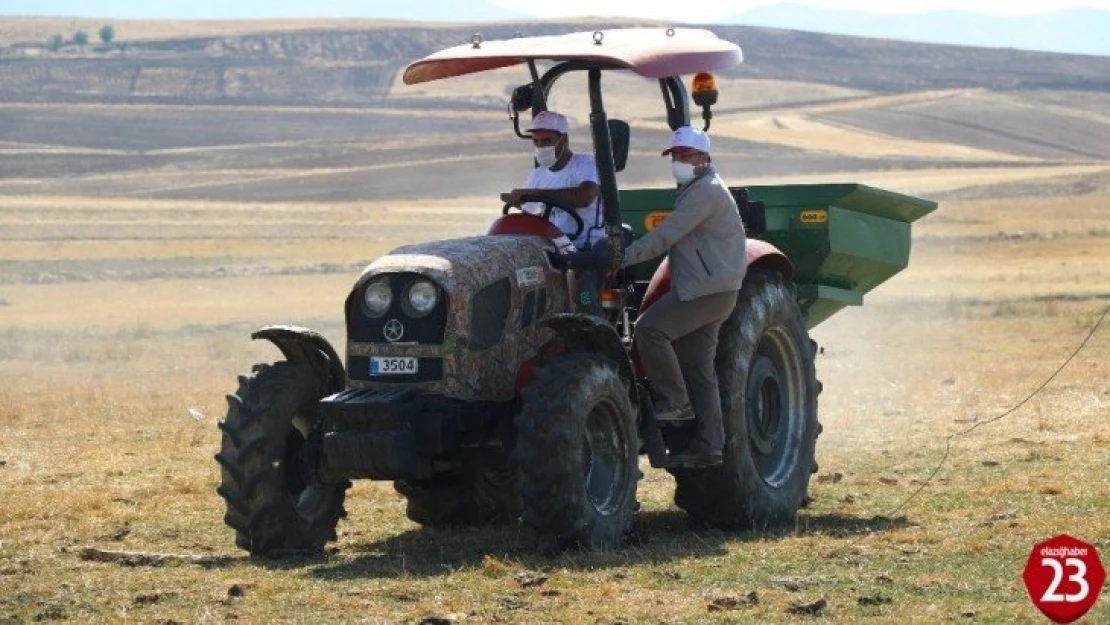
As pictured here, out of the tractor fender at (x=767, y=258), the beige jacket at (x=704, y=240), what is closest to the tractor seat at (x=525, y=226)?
the beige jacket at (x=704, y=240)

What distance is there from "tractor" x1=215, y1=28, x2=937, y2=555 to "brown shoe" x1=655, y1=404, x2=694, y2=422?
0.25ft

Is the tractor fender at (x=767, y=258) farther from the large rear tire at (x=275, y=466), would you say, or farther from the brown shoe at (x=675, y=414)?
the large rear tire at (x=275, y=466)

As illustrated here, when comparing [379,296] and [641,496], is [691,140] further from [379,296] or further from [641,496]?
[641,496]

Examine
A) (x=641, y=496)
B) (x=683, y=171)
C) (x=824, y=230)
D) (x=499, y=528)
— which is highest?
(x=683, y=171)

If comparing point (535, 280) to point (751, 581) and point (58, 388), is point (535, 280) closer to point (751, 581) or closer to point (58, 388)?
point (751, 581)

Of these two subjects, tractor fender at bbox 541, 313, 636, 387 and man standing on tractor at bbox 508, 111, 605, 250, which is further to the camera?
man standing on tractor at bbox 508, 111, 605, 250

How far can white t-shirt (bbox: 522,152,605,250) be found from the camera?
1187cm

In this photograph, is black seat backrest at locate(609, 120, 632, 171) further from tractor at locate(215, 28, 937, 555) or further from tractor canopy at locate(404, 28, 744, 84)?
tractor canopy at locate(404, 28, 744, 84)

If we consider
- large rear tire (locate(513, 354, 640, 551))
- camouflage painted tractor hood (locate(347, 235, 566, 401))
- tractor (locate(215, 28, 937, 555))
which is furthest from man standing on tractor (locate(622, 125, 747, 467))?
camouflage painted tractor hood (locate(347, 235, 566, 401))

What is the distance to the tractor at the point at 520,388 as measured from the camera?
10695mm

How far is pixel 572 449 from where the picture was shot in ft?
34.5

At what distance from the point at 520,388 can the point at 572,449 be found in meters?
0.86

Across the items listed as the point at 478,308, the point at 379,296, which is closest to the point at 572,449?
the point at 478,308

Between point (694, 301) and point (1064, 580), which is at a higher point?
point (694, 301)
